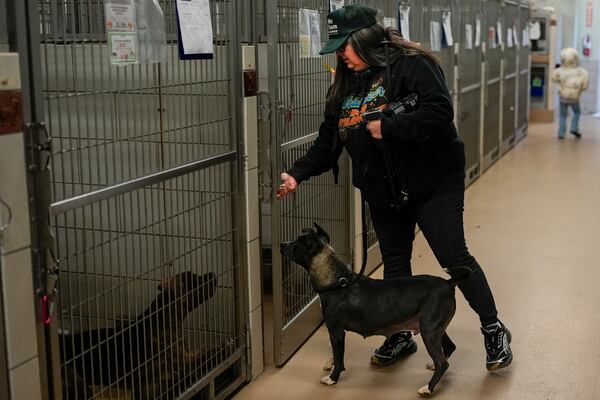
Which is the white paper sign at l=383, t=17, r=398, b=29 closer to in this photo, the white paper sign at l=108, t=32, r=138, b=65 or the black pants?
the black pants

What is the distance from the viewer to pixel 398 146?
2.95 metres

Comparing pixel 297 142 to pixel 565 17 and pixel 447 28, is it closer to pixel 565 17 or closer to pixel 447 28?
pixel 447 28

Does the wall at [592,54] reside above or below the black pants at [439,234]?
above

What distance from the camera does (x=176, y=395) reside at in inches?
110

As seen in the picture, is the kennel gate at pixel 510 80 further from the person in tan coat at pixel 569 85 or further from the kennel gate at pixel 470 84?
the kennel gate at pixel 470 84

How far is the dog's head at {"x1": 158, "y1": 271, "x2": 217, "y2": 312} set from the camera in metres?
2.75

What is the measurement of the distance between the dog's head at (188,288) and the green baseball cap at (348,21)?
0.91 m

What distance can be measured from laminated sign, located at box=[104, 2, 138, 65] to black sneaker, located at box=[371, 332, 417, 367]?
1672mm

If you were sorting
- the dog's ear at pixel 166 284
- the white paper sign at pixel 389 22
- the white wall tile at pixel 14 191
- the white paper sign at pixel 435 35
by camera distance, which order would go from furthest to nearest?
the white paper sign at pixel 435 35 < the white paper sign at pixel 389 22 < the dog's ear at pixel 166 284 < the white wall tile at pixel 14 191

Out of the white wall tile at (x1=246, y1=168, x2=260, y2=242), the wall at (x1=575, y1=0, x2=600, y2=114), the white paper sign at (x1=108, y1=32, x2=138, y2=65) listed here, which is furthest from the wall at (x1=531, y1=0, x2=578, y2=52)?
the white paper sign at (x1=108, y1=32, x2=138, y2=65)

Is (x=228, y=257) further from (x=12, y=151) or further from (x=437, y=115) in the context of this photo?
(x=12, y=151)

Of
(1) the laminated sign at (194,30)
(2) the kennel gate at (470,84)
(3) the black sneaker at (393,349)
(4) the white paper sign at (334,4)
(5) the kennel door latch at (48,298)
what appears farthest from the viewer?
(2) the kennel gate at (470,84)

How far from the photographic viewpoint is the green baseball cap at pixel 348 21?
9.36 ft

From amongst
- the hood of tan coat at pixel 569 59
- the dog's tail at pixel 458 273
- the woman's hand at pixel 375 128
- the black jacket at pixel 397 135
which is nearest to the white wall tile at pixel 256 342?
the black jacket at pixel 397 135
